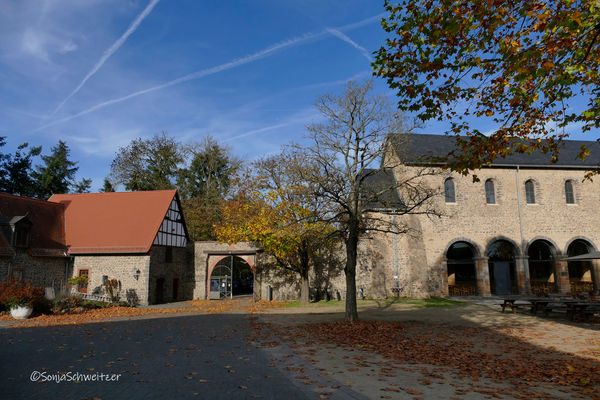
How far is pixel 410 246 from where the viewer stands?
25016 millimetres

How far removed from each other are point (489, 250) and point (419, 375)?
71.9 feet

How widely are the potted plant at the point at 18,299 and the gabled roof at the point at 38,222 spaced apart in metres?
4.15

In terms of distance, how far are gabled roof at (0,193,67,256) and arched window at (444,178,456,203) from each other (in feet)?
79.0

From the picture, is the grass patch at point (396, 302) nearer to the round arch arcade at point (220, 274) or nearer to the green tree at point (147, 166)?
the round arch arcade at point (220, 274)

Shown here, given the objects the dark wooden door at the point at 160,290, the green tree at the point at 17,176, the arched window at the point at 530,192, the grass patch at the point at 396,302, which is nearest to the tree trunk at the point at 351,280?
the grass patch at the point at 396,302

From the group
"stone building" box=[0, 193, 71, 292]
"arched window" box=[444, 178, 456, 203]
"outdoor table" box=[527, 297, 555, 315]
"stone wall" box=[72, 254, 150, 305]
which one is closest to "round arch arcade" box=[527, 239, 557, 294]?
"arched window" box=[444, 178, 456, 203]

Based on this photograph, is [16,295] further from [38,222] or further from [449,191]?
[449,191]

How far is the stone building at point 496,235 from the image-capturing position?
25188 millimetres

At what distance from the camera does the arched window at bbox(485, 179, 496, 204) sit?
87.6ft

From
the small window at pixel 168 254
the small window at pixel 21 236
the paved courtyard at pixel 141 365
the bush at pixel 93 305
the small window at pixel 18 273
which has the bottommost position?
the bush at pixel 93 305

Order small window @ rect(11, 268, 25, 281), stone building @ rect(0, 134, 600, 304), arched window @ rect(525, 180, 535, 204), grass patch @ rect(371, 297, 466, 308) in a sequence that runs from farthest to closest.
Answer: arched window @ rect(525, 180, 535, 204), stone building @ rect(0, 134, 600, 304), grass patch @ rect(371, 297, 466, 308), small window @ rect(11, 268, 25, 281)

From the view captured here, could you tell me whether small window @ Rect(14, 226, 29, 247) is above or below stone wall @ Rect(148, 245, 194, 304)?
above

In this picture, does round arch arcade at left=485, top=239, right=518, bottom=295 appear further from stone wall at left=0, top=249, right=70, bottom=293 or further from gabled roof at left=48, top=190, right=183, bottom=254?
stone wall at left=0, top=249, right=70, bottom=293

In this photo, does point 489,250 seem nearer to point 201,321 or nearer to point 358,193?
point 358,193
